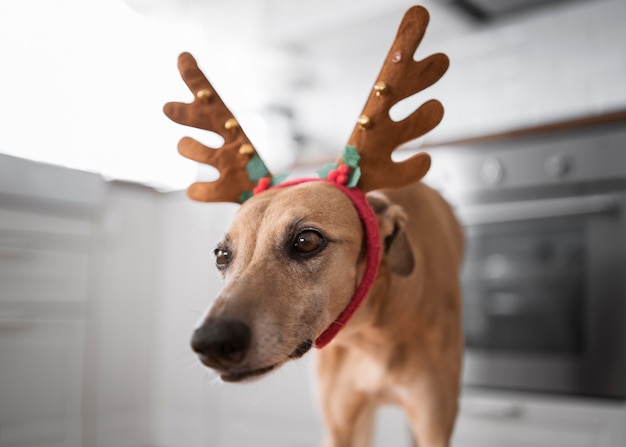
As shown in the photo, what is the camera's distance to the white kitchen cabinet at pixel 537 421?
1683 mm

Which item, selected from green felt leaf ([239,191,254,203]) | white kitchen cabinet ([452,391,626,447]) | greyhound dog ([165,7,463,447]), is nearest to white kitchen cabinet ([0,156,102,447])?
greyhound dog ([165,7,463,447])

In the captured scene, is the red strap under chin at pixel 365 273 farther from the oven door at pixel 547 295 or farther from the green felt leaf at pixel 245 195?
the oven door at pixel 547 295

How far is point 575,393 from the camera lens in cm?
180

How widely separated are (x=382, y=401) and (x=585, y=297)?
0.82 m

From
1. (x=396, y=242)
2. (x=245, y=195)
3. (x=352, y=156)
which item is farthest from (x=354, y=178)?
(x=245, y=195)

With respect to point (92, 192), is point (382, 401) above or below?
below

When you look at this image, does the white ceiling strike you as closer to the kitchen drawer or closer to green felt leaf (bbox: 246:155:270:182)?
the kitchen drawer

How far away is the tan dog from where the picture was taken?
3.05 ft

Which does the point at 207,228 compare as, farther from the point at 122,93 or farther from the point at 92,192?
the point at 92,192

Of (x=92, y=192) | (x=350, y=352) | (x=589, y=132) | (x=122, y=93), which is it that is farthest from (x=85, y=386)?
(x=589, y=132)

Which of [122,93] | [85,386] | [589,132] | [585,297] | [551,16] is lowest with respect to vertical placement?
[85,386]

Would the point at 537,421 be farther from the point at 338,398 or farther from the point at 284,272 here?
the point at 284,272

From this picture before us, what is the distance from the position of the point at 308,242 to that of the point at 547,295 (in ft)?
3.84

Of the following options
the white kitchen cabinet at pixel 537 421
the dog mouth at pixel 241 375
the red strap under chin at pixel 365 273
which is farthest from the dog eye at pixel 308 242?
the white kitchen cabinet at pixel 537 421
